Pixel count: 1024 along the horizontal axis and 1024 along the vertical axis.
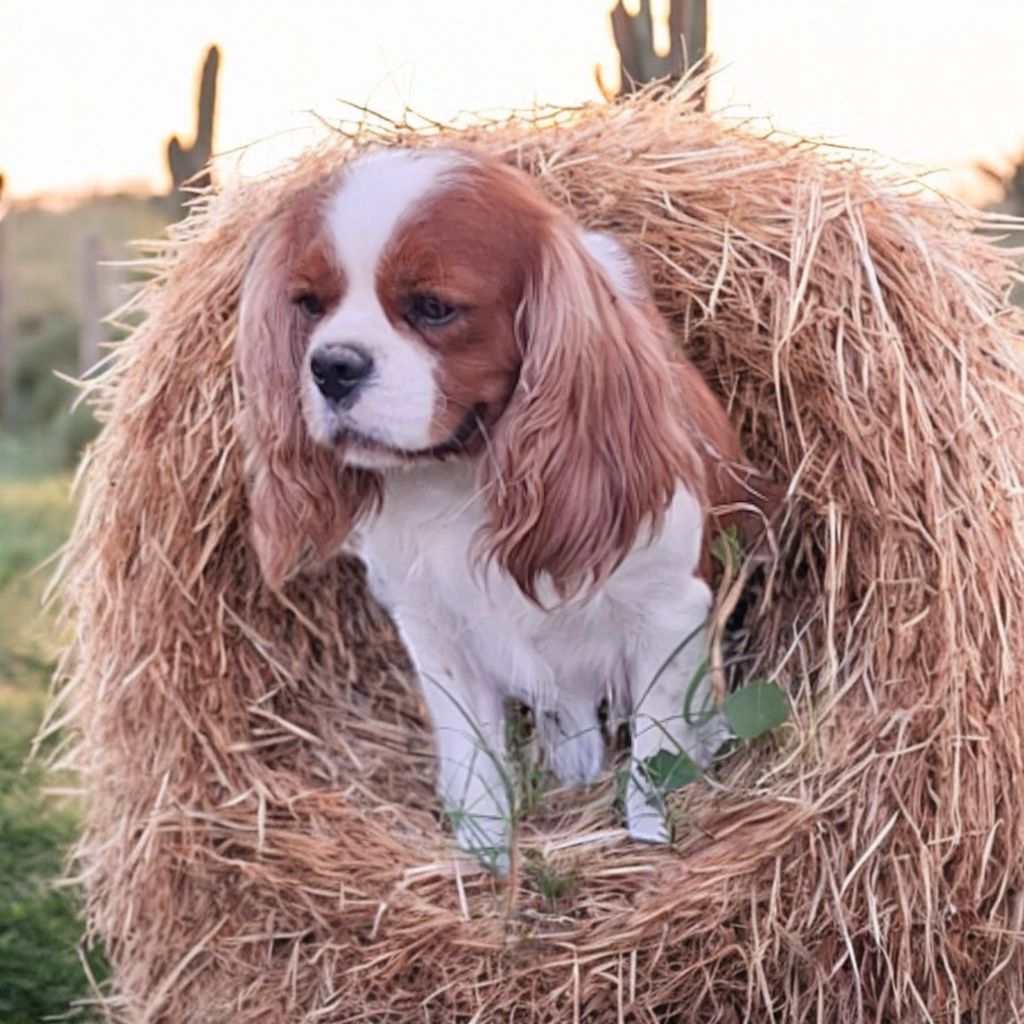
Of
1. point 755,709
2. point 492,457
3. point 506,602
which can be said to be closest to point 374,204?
point 492,457

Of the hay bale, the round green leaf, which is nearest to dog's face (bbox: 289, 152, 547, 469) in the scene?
the hay bale

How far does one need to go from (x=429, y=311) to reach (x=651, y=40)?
1.32 m

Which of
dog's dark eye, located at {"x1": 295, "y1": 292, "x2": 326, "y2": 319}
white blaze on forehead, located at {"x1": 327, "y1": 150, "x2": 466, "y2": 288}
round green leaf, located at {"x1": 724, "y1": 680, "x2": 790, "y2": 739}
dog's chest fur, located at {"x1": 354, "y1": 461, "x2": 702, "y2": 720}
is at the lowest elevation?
round green leaf, located at {"x1": 724, "y1": 680, "x2": 790, "y2": 739}

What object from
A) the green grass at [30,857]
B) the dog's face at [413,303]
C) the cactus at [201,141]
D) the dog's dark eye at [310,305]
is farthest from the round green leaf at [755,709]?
the cactus at [201,141]

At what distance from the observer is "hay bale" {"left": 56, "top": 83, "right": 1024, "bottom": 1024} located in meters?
3.02

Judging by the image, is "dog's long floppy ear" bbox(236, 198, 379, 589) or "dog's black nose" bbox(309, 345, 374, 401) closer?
"dog's black nose" bbox(309, 345, 374, 401)

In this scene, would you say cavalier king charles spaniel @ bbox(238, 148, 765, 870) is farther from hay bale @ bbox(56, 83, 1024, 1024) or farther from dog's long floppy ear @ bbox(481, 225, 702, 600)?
hay bale @ bbox(56, 83, 1024, 1024)

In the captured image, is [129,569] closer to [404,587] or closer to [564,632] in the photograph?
[404,587]

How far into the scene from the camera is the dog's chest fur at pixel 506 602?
310 centimetres

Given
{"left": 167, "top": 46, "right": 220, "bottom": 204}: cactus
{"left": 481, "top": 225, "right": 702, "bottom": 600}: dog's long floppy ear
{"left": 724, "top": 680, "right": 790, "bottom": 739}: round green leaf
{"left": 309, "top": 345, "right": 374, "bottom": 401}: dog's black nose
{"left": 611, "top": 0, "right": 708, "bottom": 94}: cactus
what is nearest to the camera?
{"left": 309, "top": 345, "right": 374, "bottom": 401}: dog's black nose

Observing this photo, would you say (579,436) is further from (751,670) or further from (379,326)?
(751,670)

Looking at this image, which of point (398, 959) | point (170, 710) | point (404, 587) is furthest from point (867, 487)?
point (170, 710)

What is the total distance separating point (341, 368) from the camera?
276 cm

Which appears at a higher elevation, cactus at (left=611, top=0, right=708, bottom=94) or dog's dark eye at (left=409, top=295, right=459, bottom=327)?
cactus at (left=611, top=0, right=708, bottom=94)
